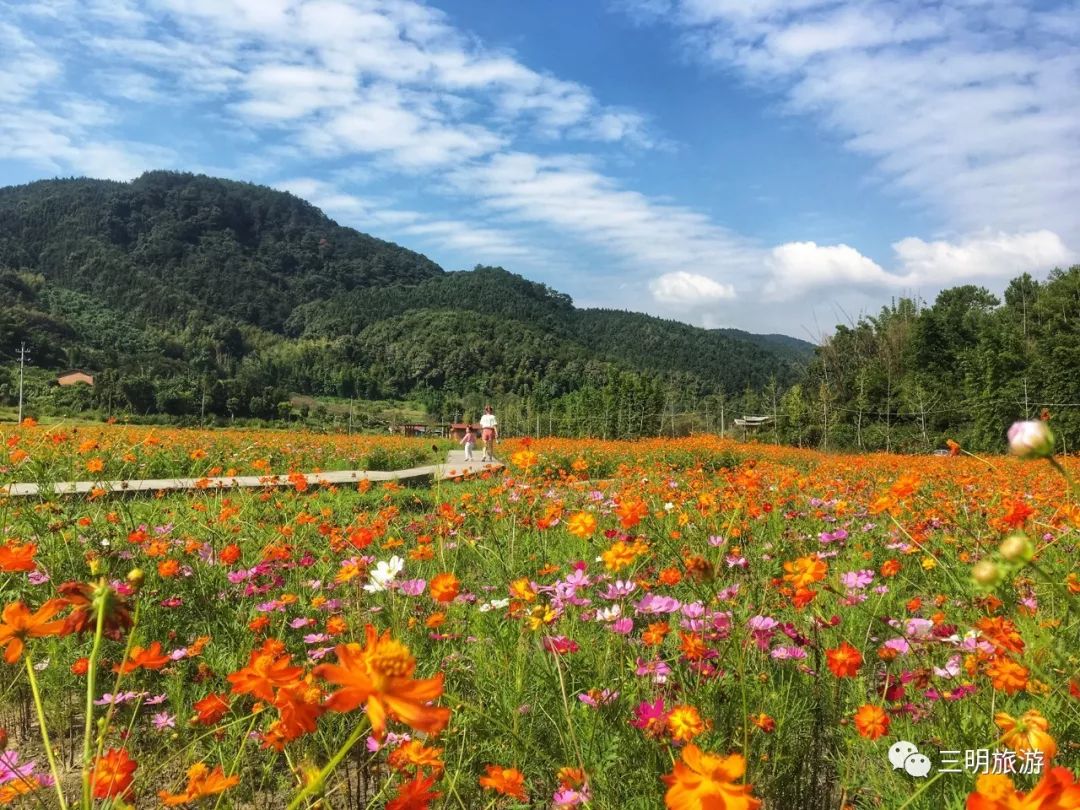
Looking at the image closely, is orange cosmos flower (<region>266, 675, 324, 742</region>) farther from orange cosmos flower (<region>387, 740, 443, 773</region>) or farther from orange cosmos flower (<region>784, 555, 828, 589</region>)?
orange cosmos flower (<region>784, 555, 828, 589</region>)

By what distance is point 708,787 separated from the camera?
0.52 metres

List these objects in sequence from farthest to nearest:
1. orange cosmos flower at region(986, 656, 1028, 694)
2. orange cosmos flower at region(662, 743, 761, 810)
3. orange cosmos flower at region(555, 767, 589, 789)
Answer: orange cosmos flower at region(986, 656, 1028, 694) → orange cosmos flower at region(555, 767, 589, 789) → orange cosmos flower at region(662, 743, 761, 810)

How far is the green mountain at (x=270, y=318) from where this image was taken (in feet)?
186

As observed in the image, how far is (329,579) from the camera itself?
2.24 metres

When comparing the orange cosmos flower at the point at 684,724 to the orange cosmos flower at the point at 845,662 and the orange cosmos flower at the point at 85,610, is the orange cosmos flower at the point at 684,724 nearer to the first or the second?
the orange cosmos flower at the point at 845,662

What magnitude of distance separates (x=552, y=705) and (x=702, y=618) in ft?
1.21

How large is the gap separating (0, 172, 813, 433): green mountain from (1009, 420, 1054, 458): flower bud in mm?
29805

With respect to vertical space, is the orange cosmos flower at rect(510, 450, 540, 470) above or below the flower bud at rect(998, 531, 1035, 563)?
below

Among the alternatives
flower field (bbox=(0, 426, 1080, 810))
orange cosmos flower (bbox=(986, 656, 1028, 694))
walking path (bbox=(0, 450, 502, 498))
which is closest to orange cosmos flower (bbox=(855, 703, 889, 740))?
flower field (bbox=(0, 426, 1080, 810))

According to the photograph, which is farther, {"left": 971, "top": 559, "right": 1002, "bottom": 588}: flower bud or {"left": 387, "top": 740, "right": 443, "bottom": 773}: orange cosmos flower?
{"left": 387, "top": 740, "right": 443, "bottom": 773}: orange cosmos flower

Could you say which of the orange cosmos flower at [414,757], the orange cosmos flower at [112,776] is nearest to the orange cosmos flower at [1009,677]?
the orange cosmos flower at [414,757]

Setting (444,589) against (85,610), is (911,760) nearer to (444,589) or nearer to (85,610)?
(444,589)

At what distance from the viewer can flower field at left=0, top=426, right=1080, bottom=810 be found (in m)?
0.62

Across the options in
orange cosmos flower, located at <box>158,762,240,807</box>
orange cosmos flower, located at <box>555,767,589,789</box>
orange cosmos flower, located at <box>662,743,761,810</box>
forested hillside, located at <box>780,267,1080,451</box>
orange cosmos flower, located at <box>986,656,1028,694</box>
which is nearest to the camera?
orange cosmos flower, located at <box>662,743,761,810</box>
